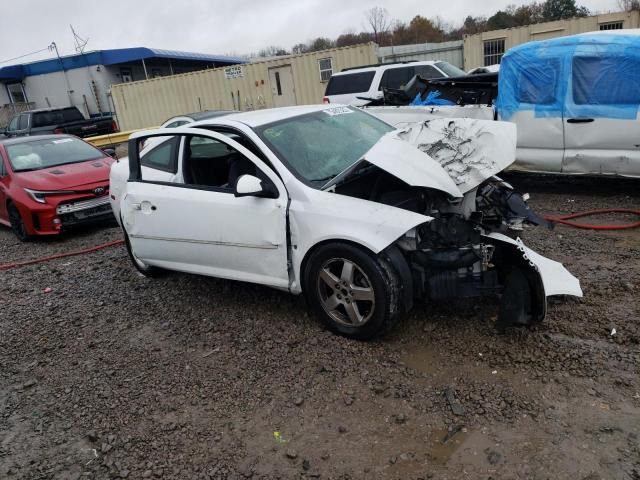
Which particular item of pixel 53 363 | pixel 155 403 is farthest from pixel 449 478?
pixel 53 363

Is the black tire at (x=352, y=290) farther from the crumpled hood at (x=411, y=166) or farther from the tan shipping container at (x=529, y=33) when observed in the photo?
A: the tan shipping container at (x=529, y=33)

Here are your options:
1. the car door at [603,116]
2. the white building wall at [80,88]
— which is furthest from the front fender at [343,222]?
the white building wall at [80,88]

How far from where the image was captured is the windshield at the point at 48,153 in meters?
8.09

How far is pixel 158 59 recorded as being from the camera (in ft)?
102

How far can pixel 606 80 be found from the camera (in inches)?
241

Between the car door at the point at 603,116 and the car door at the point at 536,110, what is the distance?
132 millimetres

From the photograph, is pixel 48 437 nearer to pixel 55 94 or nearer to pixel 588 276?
pixel 588 276

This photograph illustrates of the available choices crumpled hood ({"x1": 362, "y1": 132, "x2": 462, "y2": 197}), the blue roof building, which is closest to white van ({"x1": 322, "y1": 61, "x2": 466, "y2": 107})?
crumpled hood ({"x1": 362, "y1": 132, "x2": 462, "y2": 197})

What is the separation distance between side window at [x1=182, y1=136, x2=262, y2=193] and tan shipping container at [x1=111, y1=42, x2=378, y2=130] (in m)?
14.0

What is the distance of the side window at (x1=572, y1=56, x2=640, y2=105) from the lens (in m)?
5.94

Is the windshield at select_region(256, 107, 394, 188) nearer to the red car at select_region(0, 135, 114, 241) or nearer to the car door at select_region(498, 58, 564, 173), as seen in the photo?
the car door at select_region(498, 58, 564, 173)

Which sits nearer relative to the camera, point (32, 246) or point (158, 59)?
point (32, 246)

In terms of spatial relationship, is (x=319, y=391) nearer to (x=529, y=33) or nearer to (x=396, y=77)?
(x=396, y=77)

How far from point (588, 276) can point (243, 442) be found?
316cm
